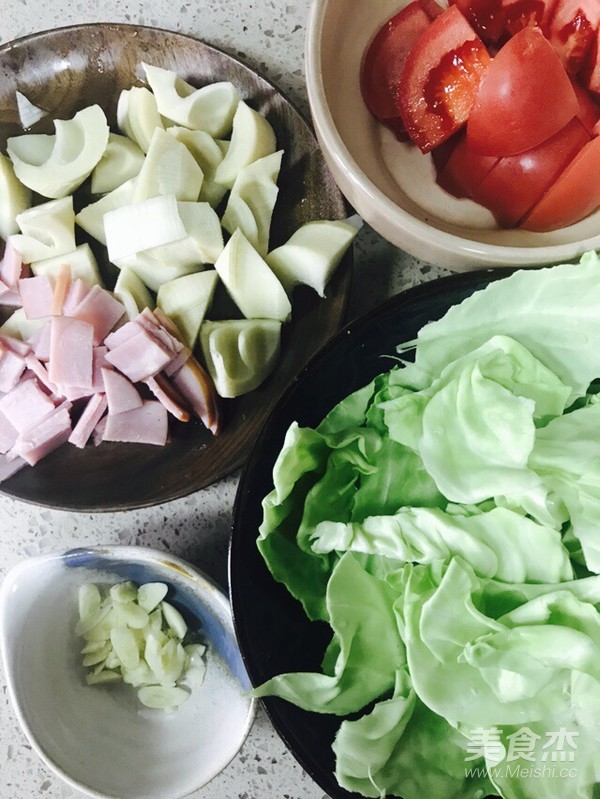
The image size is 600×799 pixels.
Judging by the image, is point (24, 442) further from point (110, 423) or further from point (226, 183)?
point (226, 183)

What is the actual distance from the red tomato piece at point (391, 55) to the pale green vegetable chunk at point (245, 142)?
12 centimetres

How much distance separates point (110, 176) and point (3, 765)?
2.36 feet

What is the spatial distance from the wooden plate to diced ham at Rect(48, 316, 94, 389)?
3.4 inches

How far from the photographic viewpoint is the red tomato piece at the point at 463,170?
0.74 metres

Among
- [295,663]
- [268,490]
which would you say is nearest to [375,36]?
[268,490]

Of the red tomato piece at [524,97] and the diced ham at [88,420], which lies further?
the diced ham at [88,420]

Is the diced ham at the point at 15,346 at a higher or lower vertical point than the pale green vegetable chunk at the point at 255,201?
lower

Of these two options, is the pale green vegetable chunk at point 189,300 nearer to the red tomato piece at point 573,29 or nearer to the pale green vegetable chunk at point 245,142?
the pale green vegetable chunk at point 245,142

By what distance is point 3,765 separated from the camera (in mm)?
896

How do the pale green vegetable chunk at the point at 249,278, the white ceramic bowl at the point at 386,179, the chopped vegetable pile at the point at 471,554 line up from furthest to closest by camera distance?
1. the pale green vegetable chunk at the point at 249,278
2. the white ceramic bowl at the point at 386,179
3. the chopped vegetable pile at the point at 471,554

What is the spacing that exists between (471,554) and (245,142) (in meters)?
0.50

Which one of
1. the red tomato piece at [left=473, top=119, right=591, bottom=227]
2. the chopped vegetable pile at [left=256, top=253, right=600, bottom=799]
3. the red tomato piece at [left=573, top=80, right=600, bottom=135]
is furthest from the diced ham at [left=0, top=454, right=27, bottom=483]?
the red tomato piece at [left=573, top=80, right=600, bottom=135]

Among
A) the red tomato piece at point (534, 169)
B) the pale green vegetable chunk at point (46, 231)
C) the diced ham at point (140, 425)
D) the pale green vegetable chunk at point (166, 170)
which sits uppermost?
the red tomato piece at point (534, 169)

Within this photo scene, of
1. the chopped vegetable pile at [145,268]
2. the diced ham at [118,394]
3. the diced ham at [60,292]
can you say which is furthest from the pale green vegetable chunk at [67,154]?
the diced ham at [118,394]
